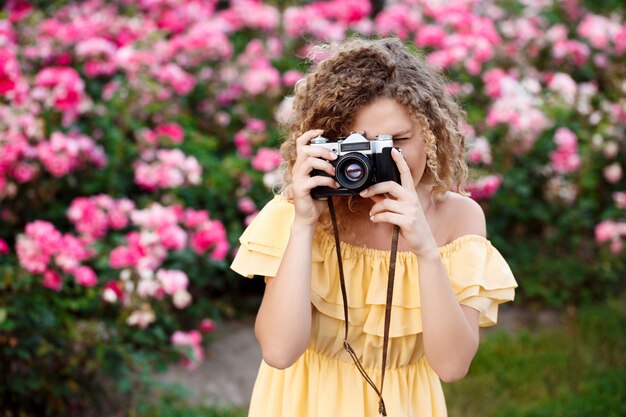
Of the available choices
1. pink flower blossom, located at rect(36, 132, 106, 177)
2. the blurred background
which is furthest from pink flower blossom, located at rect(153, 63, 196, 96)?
pink flower blossom, located at rect(36, 132, 106, 177)

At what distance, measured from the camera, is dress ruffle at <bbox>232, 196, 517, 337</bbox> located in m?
1.61

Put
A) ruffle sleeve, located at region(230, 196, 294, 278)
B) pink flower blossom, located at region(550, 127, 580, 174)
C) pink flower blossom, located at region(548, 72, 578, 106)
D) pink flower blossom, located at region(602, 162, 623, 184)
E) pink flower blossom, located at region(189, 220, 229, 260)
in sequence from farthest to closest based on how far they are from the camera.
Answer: pink flower blossom, located at region(548, 72, 578, 106) → pink flower blossom, located at region(602, 162, 623, 184) → pink flower blossom, located at region(550, 127, 580, 174) → pink flower blossom, located at region(189, 220, 229, 260) → ruffle sleeve, located at region(230, 196, 294, 278)

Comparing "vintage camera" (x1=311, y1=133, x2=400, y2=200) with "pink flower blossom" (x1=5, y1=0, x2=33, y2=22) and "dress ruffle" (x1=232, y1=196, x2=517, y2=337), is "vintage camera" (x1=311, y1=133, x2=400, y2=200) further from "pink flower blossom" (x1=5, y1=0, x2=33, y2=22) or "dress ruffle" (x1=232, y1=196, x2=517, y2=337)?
"pink flower blossom" (x1=5, y1=0, x2=33, y2=22)

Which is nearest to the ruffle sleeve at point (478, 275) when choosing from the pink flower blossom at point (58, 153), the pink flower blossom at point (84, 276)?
the pink flower blossom at point (84, 276)

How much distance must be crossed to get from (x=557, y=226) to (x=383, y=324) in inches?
110

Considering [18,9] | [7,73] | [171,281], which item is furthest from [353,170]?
[18,9]

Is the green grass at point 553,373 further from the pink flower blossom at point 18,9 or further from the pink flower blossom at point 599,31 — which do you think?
the pink flower blossom at point 18,9

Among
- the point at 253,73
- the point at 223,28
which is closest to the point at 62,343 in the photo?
the point at 253,73

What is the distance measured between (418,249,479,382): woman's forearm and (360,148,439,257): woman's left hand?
0.04 m

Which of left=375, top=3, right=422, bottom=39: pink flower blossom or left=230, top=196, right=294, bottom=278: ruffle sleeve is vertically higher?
left=375, top=3, right=422, bottom=39: pink flower blossom

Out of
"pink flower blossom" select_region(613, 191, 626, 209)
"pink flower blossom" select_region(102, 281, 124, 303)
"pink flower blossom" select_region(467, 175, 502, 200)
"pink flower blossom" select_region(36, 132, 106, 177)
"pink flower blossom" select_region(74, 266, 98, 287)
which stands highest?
"pink flower blossom" select_region(613, 191, 626, 209)

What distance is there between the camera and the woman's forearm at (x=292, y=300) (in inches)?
59.0

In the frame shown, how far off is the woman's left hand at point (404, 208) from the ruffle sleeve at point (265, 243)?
0.25 meters

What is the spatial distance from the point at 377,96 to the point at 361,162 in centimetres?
16
